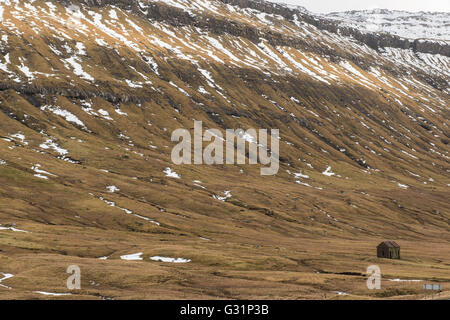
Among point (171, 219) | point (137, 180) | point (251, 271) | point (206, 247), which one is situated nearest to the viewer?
point (251, 271)

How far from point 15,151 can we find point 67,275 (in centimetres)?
12425

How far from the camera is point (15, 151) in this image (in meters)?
187

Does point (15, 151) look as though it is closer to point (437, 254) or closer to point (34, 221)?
point (34, 221)

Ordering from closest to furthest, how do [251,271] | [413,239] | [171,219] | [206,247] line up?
[251,271] < [206,247] < [171,219] < [413,239]

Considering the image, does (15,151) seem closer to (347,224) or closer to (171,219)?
(171,219)

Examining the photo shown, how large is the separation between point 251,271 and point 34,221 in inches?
2718

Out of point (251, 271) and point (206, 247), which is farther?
point (206, 247)

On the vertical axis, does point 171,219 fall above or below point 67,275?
above

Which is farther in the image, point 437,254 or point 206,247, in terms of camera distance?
point 437,254

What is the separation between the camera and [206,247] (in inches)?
4451
